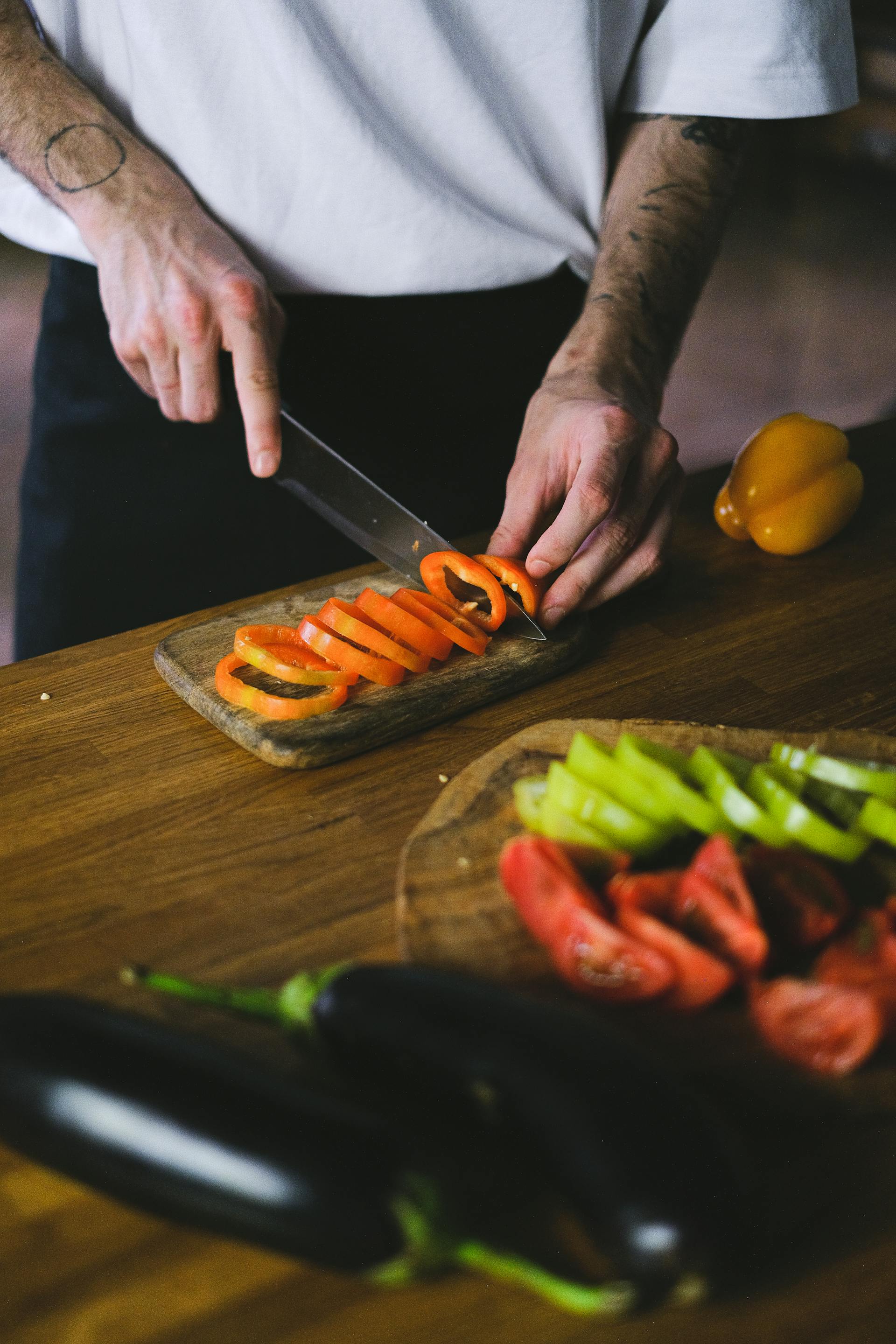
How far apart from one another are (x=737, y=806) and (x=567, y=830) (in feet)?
0.52

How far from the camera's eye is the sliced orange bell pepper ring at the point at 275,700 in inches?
50.4

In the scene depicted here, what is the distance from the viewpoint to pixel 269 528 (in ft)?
6.21

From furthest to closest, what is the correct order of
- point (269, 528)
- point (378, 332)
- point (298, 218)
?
point (269, 528), point (378, 332), point (298, 218)

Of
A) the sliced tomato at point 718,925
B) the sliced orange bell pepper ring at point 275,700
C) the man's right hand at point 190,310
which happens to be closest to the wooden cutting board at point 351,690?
the sliced orange bell pepper ring at point 275,700

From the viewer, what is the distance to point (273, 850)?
1.13 m

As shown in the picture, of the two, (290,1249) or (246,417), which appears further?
(246,417)

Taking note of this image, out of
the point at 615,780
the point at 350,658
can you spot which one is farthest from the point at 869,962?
the point at 350,658

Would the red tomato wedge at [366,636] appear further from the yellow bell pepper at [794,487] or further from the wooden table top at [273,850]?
the yellow bell pepper at [794,487]

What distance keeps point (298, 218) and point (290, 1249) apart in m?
1.42

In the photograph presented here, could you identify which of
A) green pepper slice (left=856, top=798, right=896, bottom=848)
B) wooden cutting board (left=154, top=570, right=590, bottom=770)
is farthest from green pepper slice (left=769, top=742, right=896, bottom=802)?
wooden cutting board (left=154, top=570, right=590, bottom=770)

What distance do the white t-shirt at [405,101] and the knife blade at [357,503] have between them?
34 centimetres

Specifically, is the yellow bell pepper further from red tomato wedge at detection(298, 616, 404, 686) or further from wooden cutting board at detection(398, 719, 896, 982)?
red tomato wedge at detection(298, 616, 404, 686)

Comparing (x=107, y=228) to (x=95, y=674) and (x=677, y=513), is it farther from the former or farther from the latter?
(x=677, y=513)

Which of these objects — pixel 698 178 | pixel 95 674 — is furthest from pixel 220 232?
pixel 698 178
